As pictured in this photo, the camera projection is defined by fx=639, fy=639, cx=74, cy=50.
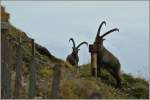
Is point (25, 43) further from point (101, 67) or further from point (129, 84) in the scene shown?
point (129, 84)

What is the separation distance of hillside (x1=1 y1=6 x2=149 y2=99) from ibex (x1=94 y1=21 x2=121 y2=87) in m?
0.50

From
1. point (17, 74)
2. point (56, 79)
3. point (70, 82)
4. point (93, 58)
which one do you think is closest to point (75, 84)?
point (70, 82)

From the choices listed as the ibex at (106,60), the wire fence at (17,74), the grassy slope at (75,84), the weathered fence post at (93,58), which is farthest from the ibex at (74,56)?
the wire fence at (17,74)

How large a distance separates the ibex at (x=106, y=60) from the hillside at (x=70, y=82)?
50cm

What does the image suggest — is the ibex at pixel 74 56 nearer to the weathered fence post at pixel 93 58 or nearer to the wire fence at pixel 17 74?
the weathered fence post at pixel 93 58

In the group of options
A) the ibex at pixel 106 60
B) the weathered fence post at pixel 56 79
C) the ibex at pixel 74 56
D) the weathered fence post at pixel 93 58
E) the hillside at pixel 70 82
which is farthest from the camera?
the ibex at pixel 74 56

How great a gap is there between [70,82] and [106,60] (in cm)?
840

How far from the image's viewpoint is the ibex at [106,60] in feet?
70.3

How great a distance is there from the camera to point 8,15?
18781mm

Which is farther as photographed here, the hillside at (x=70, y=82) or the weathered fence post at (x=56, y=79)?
the hillside at (x=70, y=82)

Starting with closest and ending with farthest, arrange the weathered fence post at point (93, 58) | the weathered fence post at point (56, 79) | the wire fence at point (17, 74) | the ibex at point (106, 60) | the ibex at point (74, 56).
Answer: the weathered fence post at point (56, 79) → the wire fence at point (17, 74) → the weathered fence post at point (93, 58) → the ibex at point (106, 60) → the ibex at point (74, 56)

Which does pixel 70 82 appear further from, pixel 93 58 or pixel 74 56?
pixel 74 56

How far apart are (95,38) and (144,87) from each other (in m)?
2.95

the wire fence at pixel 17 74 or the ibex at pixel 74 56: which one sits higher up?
the ibex at pixel 74 56
